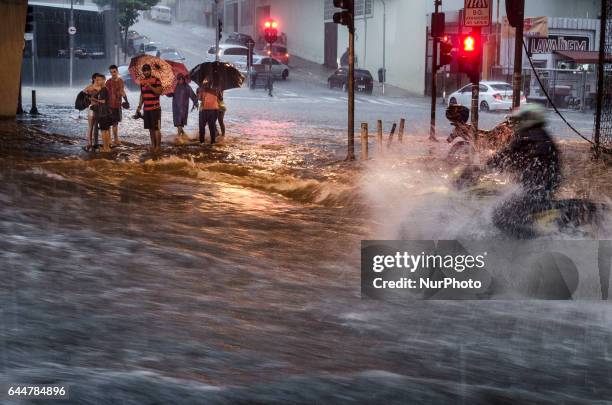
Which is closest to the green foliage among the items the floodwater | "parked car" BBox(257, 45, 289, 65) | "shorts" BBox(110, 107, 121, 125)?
"parked car" BBox(257, 45, 289, 65)

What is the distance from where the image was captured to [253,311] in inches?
321

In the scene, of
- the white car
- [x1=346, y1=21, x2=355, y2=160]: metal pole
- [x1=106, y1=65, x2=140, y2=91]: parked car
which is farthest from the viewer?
[x1=106, y1=65, x2=140, y2=91]: parked car

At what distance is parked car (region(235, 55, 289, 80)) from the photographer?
5413 centimetres

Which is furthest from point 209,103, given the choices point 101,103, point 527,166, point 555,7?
point 555,7

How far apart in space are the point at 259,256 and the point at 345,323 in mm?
2693

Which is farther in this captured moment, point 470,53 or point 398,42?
point 398,42

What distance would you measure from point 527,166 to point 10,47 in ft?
67.6

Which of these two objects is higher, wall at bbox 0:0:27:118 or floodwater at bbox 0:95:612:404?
wall at bbox 0:0:27:118

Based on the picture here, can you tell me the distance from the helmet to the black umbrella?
521 inches

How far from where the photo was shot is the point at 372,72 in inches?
2261

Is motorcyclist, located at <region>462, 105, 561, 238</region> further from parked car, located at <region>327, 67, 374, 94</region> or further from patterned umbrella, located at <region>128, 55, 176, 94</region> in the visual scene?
parked car, located at <region>327, 67, 374, 94</region>

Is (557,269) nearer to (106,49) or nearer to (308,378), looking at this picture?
(308,378)

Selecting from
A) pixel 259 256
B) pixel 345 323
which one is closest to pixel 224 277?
pixel 259 256

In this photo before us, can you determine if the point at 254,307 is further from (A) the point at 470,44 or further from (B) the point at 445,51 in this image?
(B) the point at 445,51
